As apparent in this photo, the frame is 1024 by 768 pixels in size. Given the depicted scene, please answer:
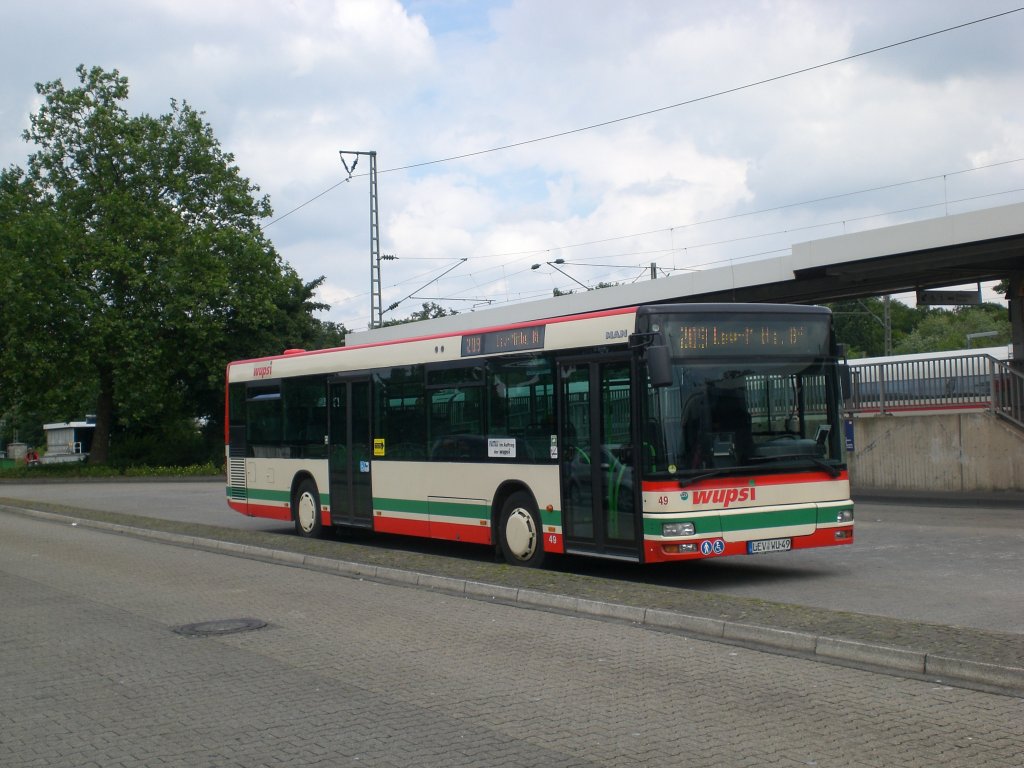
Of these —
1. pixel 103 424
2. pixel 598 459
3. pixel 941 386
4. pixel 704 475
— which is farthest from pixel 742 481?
pixel 103 424

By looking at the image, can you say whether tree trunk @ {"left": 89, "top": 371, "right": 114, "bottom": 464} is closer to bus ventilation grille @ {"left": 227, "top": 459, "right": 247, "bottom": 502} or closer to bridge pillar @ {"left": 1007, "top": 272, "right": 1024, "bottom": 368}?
bus ventilation grille @ {"left": 227, "top": 459, "right": 247, "bottom": 502}

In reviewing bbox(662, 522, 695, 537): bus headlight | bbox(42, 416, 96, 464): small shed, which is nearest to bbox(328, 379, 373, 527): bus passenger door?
bbox(662, 522, 695, 537): bus headlight

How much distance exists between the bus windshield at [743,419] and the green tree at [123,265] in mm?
36598

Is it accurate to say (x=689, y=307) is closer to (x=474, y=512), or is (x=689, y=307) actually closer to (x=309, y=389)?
(x=474, y=512)

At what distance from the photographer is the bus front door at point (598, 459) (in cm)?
1176

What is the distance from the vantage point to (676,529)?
443 inches

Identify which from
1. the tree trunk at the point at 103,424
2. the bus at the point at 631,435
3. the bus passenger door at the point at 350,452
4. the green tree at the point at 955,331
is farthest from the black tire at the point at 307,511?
the green tree at the point at 955,331

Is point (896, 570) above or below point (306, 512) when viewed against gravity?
below

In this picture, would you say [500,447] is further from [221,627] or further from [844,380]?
[221,627]

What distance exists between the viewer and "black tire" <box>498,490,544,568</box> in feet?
43.1

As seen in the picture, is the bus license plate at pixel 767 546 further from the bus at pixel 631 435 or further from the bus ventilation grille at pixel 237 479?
the bus ventilation grille at pixel 237 479

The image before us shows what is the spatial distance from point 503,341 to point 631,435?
2.72 m

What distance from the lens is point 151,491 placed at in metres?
36.5

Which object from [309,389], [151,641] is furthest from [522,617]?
[309,389]
